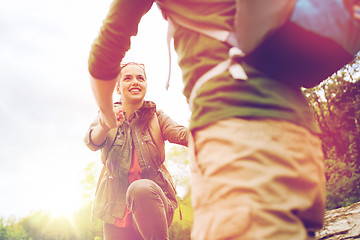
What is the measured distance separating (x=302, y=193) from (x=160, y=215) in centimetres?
251

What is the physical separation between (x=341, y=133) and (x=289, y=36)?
40.0 feet

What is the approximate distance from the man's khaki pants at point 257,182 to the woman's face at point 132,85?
126 inches

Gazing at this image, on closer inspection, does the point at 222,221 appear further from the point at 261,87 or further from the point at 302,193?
the point at 261,87

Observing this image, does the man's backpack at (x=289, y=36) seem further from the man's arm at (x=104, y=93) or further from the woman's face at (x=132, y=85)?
the woman's face at (x=132, y=85)

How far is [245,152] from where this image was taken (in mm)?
819

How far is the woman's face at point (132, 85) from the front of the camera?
13.2ft

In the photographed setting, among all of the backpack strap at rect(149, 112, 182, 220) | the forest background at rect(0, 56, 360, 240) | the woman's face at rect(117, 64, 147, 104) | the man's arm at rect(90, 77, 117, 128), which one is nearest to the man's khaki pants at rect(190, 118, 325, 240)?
the man's arm at rect(90, 77, 117, 128)

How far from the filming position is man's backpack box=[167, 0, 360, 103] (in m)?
0.88

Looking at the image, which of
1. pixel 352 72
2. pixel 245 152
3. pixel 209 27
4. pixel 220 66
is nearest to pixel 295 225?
pixel 245 152

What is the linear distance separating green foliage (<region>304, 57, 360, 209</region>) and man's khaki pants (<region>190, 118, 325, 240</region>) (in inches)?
419

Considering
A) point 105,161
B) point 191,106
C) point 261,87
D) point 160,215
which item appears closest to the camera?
point 261,87

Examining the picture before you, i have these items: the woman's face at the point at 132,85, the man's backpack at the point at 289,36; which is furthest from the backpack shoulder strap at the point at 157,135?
the man's backpack at the point at 289,36

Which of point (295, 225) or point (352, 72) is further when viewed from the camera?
point (352, 72)

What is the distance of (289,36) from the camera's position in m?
0.90
